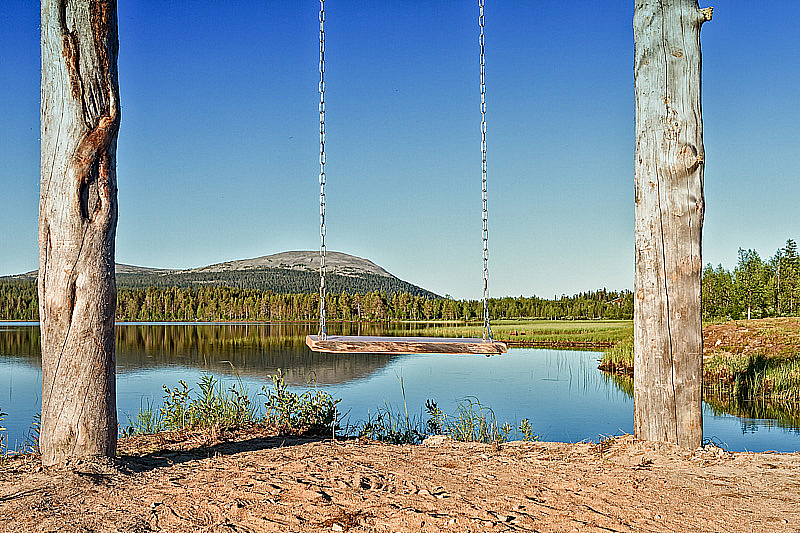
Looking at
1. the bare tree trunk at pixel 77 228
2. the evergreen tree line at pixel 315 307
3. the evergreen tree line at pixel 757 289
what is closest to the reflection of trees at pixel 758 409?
the bare tree trunk at pixel 77 228

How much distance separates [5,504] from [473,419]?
4.80 meters

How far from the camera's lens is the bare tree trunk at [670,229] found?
16.2 ft

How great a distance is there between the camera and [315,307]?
55656 mm

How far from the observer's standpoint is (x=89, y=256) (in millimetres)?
4367

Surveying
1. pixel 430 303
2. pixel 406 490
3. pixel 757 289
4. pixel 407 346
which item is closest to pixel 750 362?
pixel 407 346

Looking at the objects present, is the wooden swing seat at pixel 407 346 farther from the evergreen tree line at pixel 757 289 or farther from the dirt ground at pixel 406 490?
the evergreen tree line at pixel 757 289

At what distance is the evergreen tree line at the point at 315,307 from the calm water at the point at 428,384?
1056 inches

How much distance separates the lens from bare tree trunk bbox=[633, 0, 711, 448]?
16.2ft

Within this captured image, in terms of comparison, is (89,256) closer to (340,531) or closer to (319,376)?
(340,531)

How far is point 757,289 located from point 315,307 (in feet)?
103

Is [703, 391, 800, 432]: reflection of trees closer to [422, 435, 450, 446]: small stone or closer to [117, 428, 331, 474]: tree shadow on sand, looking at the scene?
[422, 435, 450, 446]: small stone

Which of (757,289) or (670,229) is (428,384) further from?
(757,289)

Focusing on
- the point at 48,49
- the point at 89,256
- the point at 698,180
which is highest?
the point at 48,49

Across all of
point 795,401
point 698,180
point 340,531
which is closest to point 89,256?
point 340,531
